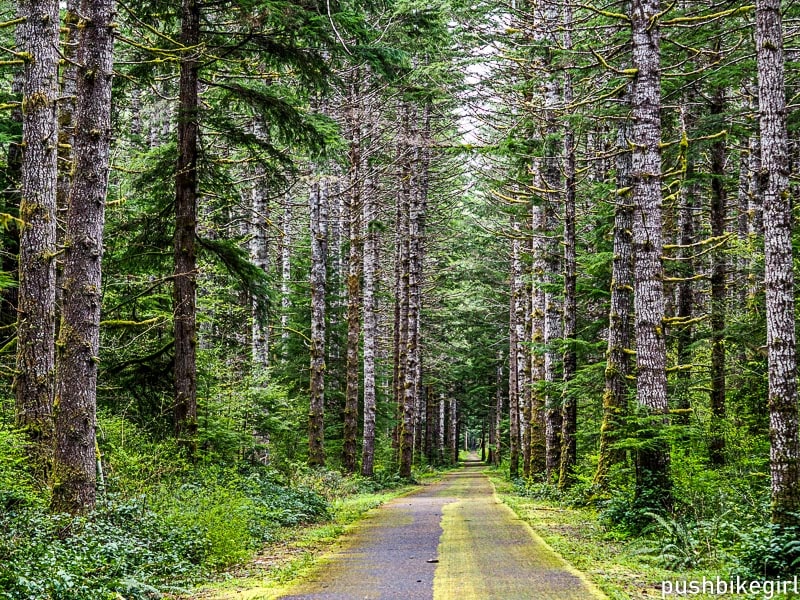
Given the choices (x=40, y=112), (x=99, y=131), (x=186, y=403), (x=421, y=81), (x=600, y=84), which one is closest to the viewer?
(x=99, y=131)

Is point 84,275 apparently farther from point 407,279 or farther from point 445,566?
point 407,279

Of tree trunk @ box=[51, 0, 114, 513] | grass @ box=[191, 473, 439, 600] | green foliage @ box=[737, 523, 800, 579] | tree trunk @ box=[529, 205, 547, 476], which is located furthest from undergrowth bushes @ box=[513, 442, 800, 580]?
tree trunk @ box=[529, 205, 547, 476]

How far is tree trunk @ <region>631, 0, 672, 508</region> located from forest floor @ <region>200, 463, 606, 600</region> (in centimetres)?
303

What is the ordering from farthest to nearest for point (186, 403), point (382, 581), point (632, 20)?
point (186, 403) < point (632, 20) < point (382, 581)

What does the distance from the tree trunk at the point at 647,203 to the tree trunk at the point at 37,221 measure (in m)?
9.30

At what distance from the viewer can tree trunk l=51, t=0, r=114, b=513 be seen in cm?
877

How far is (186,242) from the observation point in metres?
13.2

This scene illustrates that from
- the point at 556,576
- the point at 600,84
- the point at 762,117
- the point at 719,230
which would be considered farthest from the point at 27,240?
the point at 719,230

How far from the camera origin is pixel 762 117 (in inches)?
336

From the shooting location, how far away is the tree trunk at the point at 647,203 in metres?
11.5

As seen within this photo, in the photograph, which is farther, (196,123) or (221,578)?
(196,123)

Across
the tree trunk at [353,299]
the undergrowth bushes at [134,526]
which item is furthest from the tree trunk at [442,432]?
the undergrowth bushes at [134,526]

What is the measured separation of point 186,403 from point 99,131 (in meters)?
5.69

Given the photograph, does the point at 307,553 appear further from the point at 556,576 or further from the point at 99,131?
the point at 99,131
